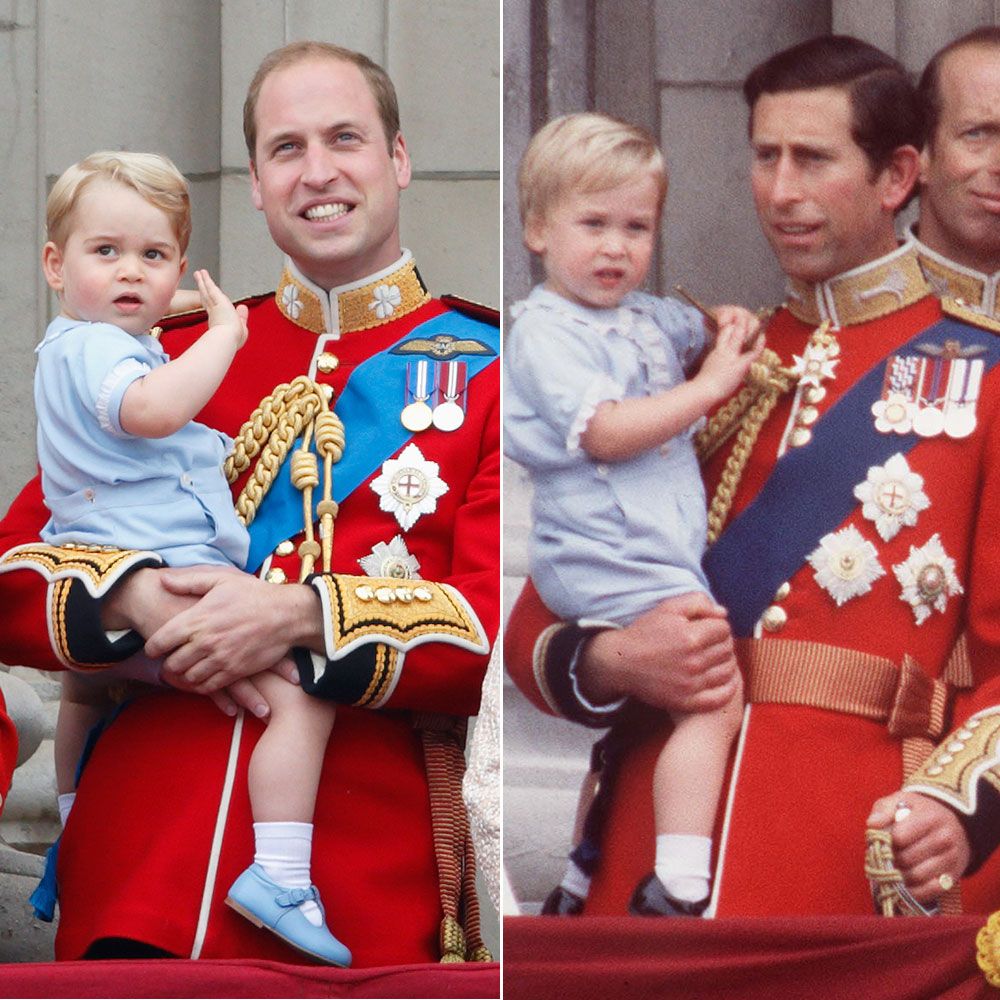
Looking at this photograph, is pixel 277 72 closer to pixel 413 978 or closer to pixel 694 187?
pixel 694 187

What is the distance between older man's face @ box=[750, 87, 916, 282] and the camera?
10.8 ft

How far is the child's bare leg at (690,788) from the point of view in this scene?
3238 millimetres

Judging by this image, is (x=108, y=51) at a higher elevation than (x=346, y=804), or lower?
higher

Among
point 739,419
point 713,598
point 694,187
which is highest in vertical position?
point 694,187

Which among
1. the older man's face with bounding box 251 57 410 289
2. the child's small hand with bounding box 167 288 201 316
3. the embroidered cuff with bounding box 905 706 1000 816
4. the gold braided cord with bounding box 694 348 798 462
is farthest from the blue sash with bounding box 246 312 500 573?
the embroidered cuff with bounding box 905 706 1000 816

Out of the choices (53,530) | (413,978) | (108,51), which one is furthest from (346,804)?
(108,51)

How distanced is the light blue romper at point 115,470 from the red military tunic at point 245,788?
0.30 ft

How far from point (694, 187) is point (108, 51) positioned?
2019 mm

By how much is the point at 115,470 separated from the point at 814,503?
1037mm

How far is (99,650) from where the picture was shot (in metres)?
3.64

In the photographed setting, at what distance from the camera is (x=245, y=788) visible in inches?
145

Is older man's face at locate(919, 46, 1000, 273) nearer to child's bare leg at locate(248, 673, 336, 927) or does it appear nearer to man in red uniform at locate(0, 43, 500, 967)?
man in red uniform at locate(0, 43, 500, 967)

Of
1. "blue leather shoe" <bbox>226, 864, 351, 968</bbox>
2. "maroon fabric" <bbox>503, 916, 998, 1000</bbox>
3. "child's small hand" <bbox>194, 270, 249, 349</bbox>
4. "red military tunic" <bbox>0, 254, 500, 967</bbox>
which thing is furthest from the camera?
"child's small hand" <bbox>194, 270, 249, 349</bbox>

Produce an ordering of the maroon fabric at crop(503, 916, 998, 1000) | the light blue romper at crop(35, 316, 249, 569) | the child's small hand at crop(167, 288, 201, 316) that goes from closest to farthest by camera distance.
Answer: the maroon fabric at crop(503, 916, 998, 1000)
the light blue romper at crop(35, 316, 249, 569)
the child's small hand at crop(167, 288, 201, 316)
